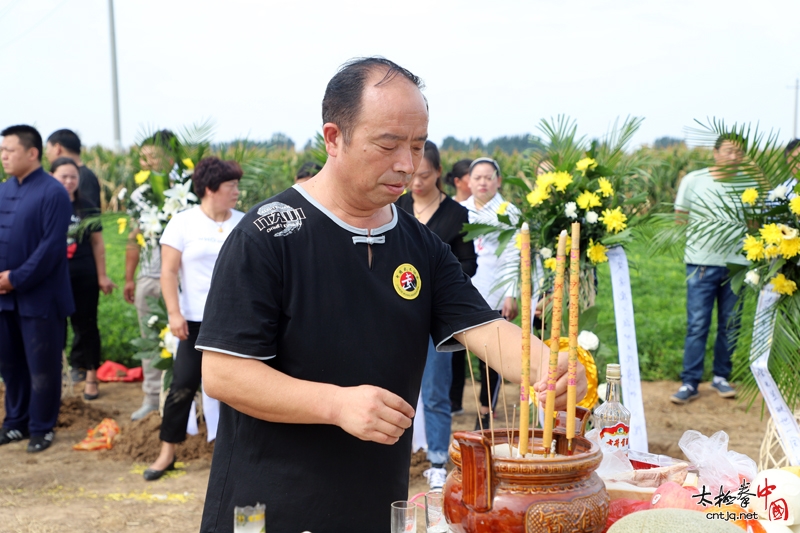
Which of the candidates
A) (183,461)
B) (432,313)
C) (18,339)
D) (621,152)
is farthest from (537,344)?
(18,339)

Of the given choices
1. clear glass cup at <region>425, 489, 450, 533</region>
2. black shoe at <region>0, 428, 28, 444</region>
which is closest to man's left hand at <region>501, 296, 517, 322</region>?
black shoe at <region>0, 428, 28, 444</region>

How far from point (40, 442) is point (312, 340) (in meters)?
A: 4.60

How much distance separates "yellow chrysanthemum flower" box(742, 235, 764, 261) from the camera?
3.43m

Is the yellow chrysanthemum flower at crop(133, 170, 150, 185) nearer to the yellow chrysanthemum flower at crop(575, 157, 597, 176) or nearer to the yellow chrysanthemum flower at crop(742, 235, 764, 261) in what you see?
the yellow chrysanthemum flower at crop(575, 157, 597, 176)

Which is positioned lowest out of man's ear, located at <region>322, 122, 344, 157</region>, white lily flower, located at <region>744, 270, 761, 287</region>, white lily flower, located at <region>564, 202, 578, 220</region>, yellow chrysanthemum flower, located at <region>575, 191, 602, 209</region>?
white lily flower, located at <region>744, 270, 761, 287</region>

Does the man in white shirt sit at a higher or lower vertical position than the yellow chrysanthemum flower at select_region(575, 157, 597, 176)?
lower

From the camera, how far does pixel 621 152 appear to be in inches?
188

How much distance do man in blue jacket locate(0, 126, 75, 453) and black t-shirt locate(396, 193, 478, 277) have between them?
256cm

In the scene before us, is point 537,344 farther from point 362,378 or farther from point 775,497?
point 775,497

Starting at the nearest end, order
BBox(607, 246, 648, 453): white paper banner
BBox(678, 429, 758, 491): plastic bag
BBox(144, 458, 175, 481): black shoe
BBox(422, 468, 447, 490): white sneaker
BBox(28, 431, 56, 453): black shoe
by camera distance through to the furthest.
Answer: BBox(678, 429, 758, 491): plastic bag < BBox(607, 246, 648, 453): white paper banner < BBox(422, 468, 447, 490): white sneaker < BBox(144, 458, 175, 481): black shoe < BBox(28, 431, 56, 453): black shoe

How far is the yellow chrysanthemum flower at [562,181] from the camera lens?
4.47 m

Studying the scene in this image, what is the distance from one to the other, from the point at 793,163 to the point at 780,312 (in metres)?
0.65

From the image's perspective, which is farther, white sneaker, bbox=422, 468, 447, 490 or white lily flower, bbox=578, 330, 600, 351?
white sneaker, bbox=422, 468, 447, 490

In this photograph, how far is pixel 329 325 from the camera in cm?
186
